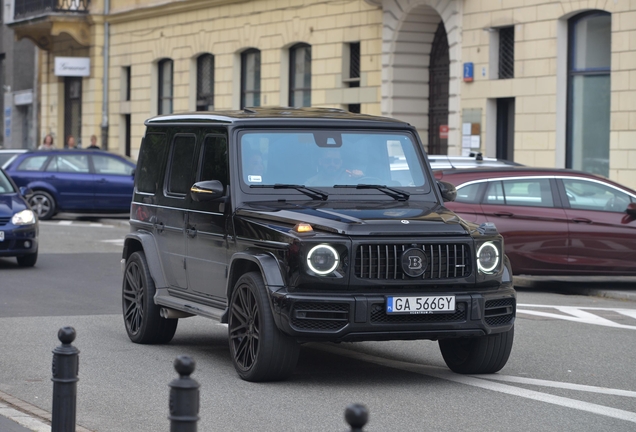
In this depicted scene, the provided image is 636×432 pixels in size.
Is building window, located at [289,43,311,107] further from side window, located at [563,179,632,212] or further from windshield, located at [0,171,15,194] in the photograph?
side window, located at [563,179,632,212]

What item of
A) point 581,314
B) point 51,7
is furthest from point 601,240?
point 51,7

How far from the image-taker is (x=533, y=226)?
1466 cm

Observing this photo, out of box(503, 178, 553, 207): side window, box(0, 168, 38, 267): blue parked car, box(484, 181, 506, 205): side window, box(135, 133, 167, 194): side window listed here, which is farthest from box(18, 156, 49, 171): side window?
box(135, 133, 167, 194): side window

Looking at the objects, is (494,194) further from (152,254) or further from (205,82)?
(205,82)

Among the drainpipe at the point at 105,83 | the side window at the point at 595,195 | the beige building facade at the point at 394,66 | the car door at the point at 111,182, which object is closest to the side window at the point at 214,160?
the side window at the point at 595,195

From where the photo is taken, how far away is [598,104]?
24172mm

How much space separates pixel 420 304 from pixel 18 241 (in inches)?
388

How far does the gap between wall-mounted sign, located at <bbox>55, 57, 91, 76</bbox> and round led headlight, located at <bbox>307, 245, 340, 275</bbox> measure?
35.9 metres

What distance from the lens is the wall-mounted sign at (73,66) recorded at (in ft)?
139

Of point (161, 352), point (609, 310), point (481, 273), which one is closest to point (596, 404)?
point (481, 273)

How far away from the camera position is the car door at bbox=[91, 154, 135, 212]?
27.4 meters

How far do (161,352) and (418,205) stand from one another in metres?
2.36

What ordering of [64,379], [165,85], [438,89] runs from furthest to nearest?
1. [165,85]
2. [438,89]
3. [64,379]

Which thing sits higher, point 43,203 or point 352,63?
point 352,63
